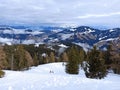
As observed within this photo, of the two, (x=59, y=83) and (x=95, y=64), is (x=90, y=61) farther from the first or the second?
(x=59, y=83)

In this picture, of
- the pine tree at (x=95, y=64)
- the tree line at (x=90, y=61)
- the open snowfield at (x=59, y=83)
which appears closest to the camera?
the open snowfield at (x=59, y=83)

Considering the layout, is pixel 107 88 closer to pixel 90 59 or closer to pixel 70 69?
pixel 90 59

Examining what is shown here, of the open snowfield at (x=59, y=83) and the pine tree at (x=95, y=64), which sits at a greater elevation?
the open snowfield at (x=59, y=83)

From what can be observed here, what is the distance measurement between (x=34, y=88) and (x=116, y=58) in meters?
46.6

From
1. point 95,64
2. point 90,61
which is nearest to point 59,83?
point 90,61

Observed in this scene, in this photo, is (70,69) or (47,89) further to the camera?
(70,69)

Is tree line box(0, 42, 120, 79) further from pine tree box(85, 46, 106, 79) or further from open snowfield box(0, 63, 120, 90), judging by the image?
open snowfield box(0, 63, 120, 90)

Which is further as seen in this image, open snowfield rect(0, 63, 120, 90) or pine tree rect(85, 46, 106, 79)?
pine tree rect(85, 46, 106, 79)

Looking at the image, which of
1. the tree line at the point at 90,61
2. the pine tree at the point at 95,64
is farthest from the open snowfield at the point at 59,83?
the pine tree at the point at 95,64

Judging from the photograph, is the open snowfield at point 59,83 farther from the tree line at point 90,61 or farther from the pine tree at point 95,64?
the pine tree at point 95,64

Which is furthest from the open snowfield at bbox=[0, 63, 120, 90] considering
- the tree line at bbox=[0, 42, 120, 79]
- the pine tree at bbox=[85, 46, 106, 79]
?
the pine tree at bbox=[85, 46, 106, 79]

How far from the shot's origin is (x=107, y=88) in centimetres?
2014

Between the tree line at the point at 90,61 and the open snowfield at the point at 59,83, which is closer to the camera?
the open snowfield at the point at 59,83

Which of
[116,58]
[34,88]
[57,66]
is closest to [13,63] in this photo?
[57,66]
